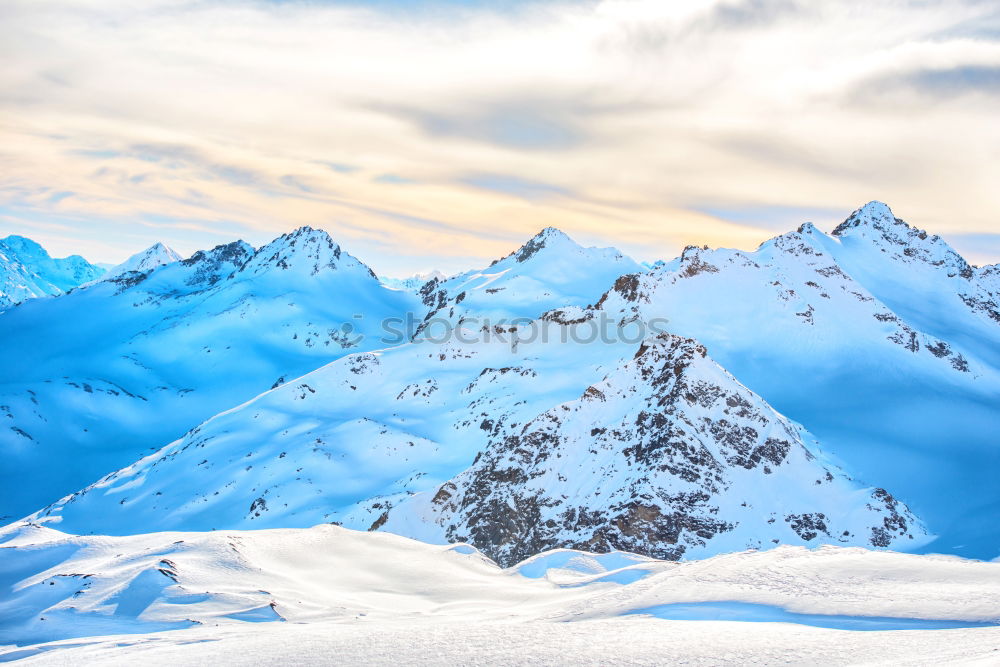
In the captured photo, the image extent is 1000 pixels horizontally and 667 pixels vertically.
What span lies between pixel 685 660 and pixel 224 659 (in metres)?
A: 8.65

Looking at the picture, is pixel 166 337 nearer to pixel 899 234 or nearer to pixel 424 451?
pixel 424 451

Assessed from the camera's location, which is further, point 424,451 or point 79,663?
point 424,451

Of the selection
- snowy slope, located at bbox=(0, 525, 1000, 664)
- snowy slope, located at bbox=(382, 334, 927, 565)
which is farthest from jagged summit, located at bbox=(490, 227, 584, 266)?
snowy slope, located at bbox=(0, 525, 1000, 664)

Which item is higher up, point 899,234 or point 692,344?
point 899,234

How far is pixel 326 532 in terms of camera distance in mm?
27609

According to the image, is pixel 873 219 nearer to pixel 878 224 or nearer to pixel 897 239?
pixel 878 224

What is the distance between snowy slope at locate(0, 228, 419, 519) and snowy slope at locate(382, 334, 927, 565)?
304 ft

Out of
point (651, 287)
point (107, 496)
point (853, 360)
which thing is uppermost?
point (651, 287)

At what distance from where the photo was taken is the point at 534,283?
144875 mm

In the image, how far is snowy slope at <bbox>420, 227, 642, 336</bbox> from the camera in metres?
132

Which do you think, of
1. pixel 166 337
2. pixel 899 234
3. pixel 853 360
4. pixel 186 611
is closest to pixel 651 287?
pixel 853 360

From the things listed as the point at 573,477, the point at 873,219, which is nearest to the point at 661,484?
the point at 573,477

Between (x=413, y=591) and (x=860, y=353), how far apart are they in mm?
78714

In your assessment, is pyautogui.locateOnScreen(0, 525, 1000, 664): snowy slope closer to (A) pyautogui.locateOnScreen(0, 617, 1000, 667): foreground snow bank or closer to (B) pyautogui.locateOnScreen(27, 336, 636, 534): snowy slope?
(A) pyautogui.locateOnScreen(0, 617, 1000, 667): foreground snow bank
